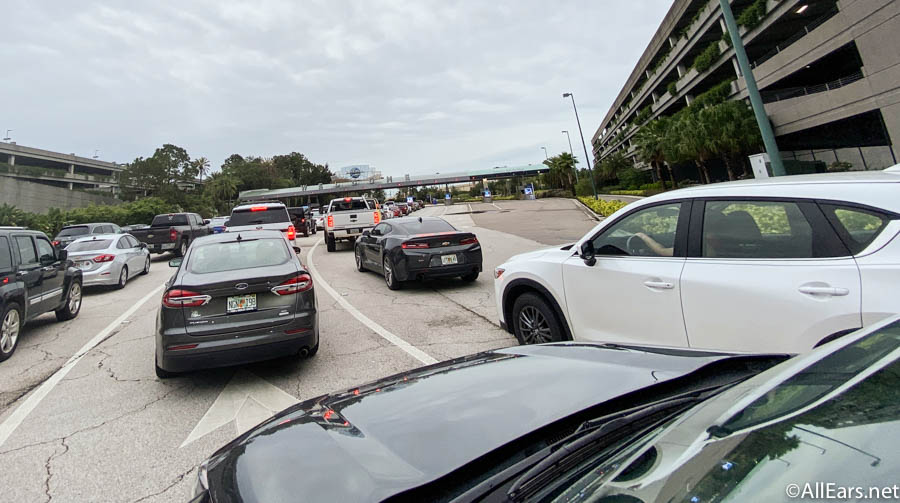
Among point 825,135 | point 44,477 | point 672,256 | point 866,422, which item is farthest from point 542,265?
point 825,135

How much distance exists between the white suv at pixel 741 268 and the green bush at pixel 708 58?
121 ft

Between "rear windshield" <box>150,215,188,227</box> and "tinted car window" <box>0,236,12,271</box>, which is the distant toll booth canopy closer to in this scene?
"rear windshield" <box>150,215,188,227</box>

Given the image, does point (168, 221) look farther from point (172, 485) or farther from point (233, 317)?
point (172, 485)

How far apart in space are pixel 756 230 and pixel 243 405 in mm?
4340

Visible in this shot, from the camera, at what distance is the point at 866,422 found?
31.0 inches

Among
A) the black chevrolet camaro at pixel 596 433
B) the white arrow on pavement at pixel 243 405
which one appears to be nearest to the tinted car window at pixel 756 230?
the black chevrolet camaro at pixel 596 433

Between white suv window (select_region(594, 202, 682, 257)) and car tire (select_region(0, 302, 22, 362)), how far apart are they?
7.34 metres

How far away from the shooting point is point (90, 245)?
10766 mm

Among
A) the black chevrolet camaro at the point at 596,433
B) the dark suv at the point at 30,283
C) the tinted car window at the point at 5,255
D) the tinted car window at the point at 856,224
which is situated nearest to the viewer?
the black chevrolet camaro at the point at 596,433

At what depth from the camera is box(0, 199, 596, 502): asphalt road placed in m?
2.88

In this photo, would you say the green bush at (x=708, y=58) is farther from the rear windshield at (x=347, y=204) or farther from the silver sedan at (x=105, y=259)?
the silver sedan at (x=105, y=259)

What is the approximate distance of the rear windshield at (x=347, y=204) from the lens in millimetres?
18391

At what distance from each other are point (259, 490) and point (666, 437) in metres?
1.20

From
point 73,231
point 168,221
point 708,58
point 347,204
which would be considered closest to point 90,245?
point 168,221
